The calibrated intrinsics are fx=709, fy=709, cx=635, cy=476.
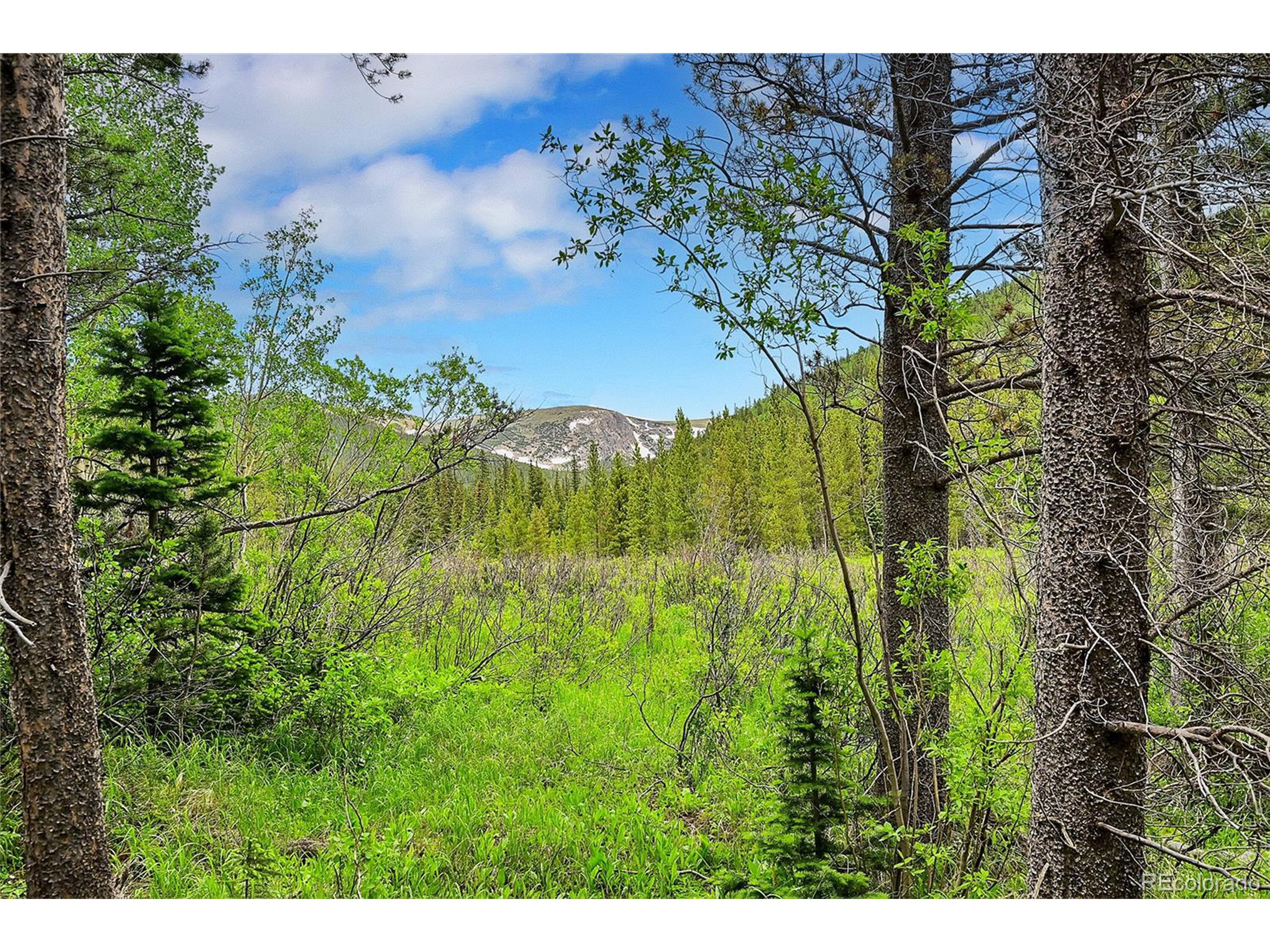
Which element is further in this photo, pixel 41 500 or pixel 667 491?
pixel 667 491

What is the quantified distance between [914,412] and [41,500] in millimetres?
3304

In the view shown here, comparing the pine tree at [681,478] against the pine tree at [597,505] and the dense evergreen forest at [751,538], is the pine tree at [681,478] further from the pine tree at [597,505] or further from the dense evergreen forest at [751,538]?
the dense evergreen forest at [751,538]

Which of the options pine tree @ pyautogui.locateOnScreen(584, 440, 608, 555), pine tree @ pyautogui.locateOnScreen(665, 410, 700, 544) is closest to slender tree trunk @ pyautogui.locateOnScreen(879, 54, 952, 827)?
pine tree @ pyautogui.locateOnScreen(665, 410, 700, 544)

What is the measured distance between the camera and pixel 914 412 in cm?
329

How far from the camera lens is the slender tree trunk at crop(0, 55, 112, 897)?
209 centimetres

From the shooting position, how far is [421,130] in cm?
382

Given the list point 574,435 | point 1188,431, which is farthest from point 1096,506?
point 574,435

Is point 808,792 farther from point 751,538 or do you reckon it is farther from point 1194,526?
point 751,538

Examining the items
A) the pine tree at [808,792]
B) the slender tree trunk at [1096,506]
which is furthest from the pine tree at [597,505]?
the slender tree trunk at [1096,506]

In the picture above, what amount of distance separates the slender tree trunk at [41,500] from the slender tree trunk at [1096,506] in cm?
286

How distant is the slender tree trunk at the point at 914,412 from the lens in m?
3.03

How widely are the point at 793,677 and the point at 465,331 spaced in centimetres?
366

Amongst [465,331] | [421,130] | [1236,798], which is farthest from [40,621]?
[1236,798]

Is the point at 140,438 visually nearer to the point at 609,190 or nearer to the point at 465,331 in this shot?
the point at 465,331
